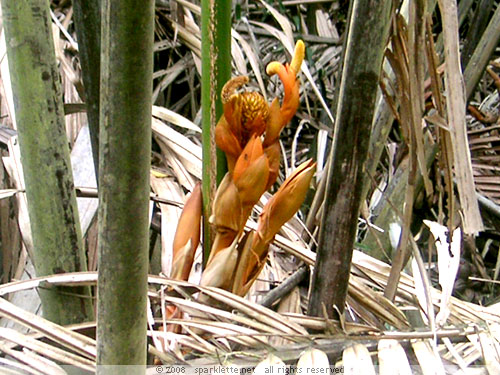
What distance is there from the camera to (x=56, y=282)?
0.45m

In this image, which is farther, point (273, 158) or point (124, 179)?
point (273, 158)

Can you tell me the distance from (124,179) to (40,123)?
193mm

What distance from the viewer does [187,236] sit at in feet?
1.66

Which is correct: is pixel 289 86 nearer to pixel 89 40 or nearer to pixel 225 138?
pixel 225 138

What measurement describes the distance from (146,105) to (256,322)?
22cm

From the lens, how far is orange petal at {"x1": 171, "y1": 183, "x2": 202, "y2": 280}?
1.65 feet

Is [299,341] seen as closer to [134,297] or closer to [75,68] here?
[134,297]

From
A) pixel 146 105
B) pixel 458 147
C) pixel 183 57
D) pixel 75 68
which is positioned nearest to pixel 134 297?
pixel 146 105

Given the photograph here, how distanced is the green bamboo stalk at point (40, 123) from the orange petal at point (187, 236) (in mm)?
89

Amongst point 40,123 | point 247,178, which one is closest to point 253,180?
point 247,178

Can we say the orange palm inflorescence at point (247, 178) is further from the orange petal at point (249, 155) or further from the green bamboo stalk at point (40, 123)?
the green bamboo stalk at point (40, 123)

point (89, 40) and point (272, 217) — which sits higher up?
point (89, 40)

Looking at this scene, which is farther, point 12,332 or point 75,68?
point 75,68

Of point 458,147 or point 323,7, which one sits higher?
point 323,7
